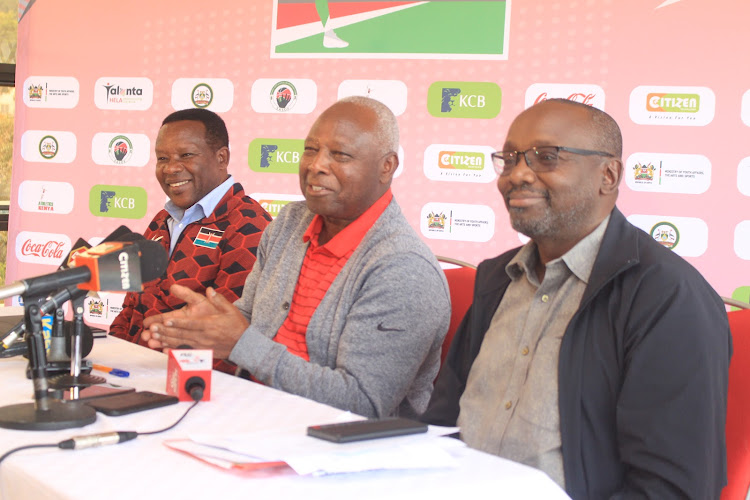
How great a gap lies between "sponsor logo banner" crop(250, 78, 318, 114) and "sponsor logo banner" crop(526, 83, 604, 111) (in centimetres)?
122

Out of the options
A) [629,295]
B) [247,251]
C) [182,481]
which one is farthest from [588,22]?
[182,481]

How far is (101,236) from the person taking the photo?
5062mm

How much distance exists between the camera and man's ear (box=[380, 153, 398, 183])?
2.41 meters

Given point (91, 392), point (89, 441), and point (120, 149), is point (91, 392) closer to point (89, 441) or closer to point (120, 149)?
point (89, 441)

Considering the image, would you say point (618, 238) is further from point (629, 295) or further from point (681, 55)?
point (681, 55)

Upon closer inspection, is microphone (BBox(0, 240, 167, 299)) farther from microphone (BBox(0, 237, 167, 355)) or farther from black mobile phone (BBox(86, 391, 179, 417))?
black mobile phone (BBox(86, 391, 179, 417))

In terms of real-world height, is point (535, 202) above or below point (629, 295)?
above

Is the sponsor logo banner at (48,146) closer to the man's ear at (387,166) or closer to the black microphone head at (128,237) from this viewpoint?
the man's ear at (387,166)

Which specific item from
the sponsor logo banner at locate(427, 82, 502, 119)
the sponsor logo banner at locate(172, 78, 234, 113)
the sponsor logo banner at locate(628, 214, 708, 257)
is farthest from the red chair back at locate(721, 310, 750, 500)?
the sponsor logo banner at locate(172, 78, 234, 113)

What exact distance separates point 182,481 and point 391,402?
3.21ft

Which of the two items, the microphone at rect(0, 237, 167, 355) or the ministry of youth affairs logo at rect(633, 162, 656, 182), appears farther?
the ministry of youth affairs logo at rect(633, 162, 656, 182)

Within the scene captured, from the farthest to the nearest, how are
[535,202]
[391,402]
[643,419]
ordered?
1. [391,402]
2. [535,202]
3. [643,419]

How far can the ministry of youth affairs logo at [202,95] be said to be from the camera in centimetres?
475

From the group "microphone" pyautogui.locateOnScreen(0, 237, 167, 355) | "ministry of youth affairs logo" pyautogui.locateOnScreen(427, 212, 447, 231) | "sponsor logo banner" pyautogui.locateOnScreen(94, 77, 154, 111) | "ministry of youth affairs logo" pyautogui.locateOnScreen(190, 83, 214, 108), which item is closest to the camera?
"microphone" pyautogui.locateOnScreen(0, 237, 167, 355)
